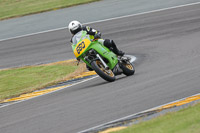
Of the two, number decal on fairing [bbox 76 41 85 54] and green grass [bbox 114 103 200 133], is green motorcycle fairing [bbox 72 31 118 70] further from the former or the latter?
green grass [bbox 114 103 200 133]

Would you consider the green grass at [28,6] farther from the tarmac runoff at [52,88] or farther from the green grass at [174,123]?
the green grass at [174,123]

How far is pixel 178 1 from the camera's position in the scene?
24.4 m

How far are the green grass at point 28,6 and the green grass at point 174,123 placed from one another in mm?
19899

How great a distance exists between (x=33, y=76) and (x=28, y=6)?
1356 cm

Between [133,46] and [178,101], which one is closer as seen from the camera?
[178,101]

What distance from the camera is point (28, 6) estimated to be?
1136 inches

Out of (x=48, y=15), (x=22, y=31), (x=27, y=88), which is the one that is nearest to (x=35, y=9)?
(x=48, y=15)

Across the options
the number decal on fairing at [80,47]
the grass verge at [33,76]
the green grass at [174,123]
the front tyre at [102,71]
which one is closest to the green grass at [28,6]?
the grass verge at [33,76]

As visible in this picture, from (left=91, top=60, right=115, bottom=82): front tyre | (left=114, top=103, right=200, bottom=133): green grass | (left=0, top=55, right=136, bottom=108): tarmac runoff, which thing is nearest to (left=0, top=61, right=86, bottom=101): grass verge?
(left=0, top=55, right=136, bottom=108): tarmac runoff

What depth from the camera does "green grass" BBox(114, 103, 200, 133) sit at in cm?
676

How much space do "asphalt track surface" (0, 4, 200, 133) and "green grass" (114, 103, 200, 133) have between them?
110cm

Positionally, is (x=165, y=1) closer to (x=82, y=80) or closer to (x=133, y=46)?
(x=133, y=46)

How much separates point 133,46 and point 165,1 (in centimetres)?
795

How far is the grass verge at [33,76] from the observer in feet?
46.8
